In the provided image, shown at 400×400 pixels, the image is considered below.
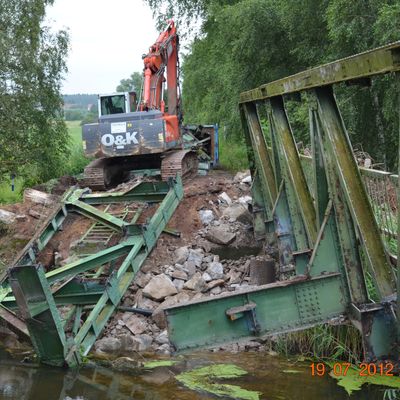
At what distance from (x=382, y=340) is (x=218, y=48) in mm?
20684

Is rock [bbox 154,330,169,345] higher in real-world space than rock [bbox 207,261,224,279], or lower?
lower

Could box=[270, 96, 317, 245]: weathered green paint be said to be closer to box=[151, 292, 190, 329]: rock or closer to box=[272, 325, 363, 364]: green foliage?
box=[272, 325, 363, 364]: green foliage

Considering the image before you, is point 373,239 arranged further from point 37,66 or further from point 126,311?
point 37,66

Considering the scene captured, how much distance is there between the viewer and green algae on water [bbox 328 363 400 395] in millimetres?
5316

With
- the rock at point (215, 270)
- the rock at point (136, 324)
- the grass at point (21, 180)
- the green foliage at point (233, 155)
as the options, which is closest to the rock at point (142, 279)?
the rock at point (136, 324)

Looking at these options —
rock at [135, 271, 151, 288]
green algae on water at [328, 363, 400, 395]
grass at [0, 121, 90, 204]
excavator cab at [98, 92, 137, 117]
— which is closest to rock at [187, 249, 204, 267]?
rock at [135, 271, 151, 288]

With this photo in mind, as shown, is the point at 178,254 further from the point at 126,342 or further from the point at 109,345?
the point at 109,345

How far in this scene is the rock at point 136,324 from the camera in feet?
26.0

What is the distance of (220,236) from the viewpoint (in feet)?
34.1

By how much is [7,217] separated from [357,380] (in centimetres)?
768

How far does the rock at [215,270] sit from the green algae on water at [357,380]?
3090 mm

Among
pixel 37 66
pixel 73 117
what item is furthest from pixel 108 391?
pixel 73 117

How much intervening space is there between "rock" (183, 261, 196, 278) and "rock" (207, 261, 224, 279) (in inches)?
9.9

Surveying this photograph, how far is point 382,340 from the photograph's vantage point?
14.5ft
